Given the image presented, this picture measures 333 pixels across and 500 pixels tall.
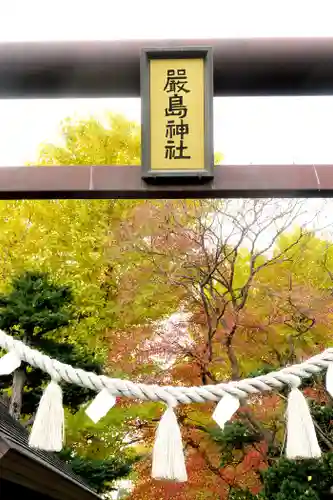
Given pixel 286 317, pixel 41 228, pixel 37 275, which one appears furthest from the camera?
pixel 41 228

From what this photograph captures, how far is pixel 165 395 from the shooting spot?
2260mm

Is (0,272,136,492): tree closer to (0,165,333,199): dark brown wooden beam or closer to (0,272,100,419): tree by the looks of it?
(0,272,100,419): tree

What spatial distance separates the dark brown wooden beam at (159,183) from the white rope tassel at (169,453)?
1.33 meters

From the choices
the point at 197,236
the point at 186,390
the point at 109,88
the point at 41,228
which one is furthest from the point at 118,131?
the point at 186,390

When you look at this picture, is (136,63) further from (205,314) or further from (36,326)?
(205,314)

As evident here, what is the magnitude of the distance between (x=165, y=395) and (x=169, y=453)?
0.84 ft

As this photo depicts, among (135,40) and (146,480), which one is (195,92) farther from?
(146,480)

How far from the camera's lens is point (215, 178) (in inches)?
132

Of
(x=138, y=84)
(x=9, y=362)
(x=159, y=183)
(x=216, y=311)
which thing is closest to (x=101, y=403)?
(x=9, y=362)

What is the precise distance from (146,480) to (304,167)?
417 inches

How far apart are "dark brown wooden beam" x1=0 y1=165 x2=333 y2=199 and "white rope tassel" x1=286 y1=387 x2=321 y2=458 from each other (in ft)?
3.96

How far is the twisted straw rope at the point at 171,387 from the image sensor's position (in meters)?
2.25

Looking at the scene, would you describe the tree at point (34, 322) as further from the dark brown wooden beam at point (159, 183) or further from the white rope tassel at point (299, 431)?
the white rope tassel at point (299, 431)

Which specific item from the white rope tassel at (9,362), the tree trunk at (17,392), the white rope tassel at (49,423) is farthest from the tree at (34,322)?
the white rope tassel at (9,362)
